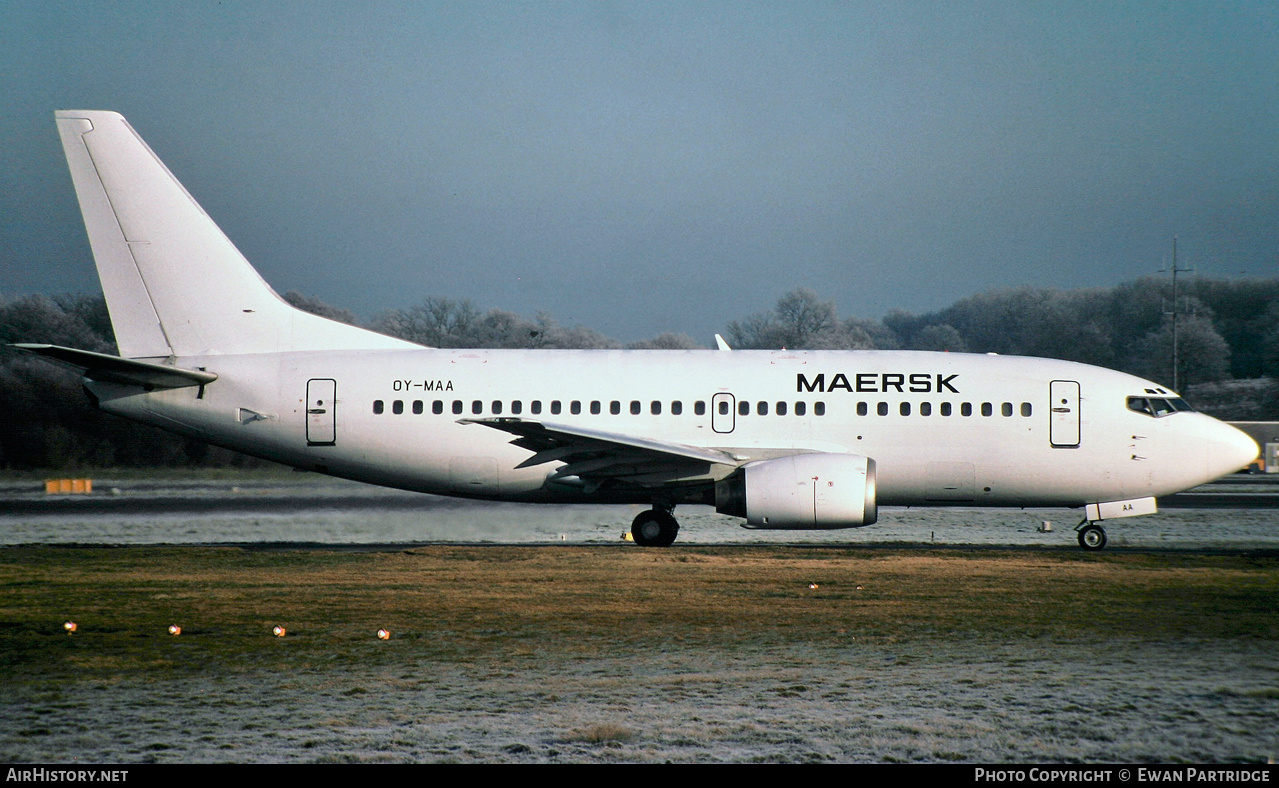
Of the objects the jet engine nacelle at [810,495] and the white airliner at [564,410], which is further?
the white airliner at [564,410]

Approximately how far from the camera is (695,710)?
730 cm

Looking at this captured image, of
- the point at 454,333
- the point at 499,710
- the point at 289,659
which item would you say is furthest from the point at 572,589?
the point at 454,333

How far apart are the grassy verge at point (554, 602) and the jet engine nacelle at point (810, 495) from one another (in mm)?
613

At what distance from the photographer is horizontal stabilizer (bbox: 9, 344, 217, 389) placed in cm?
1816

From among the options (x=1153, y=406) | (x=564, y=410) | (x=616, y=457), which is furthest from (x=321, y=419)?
(x=1153, y=406)

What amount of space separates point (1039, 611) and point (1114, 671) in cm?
324

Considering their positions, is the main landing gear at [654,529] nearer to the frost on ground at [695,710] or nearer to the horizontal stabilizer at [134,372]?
the horizontal stabilizer at [134,372]

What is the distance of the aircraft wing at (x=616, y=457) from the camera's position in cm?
1788

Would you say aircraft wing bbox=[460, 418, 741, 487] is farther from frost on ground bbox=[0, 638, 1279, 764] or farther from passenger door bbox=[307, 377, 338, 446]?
frost on ground bbox=[0, 638, 1279, 764]

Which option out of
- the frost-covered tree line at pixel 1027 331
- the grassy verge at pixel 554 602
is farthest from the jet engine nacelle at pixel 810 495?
the frost-covered tree line at pixel 1027 331

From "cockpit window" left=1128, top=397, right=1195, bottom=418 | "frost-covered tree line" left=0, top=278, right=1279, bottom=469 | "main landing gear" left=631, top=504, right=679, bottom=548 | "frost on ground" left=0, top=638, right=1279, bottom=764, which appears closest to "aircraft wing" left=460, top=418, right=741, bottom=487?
"main landing gear" left=631, top=504, right=679, bottom=548

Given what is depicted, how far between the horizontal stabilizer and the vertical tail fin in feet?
2.60

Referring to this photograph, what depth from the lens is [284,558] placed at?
16875mm

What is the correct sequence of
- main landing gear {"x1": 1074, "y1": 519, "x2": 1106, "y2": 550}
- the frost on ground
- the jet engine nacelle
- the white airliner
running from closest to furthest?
1. the frost on ground
2. the jet engine nacelle
3. main landing gear {"x1": 1074, "y1": 519, "x2": 1106, "y2": 550}
4. the white airliner
